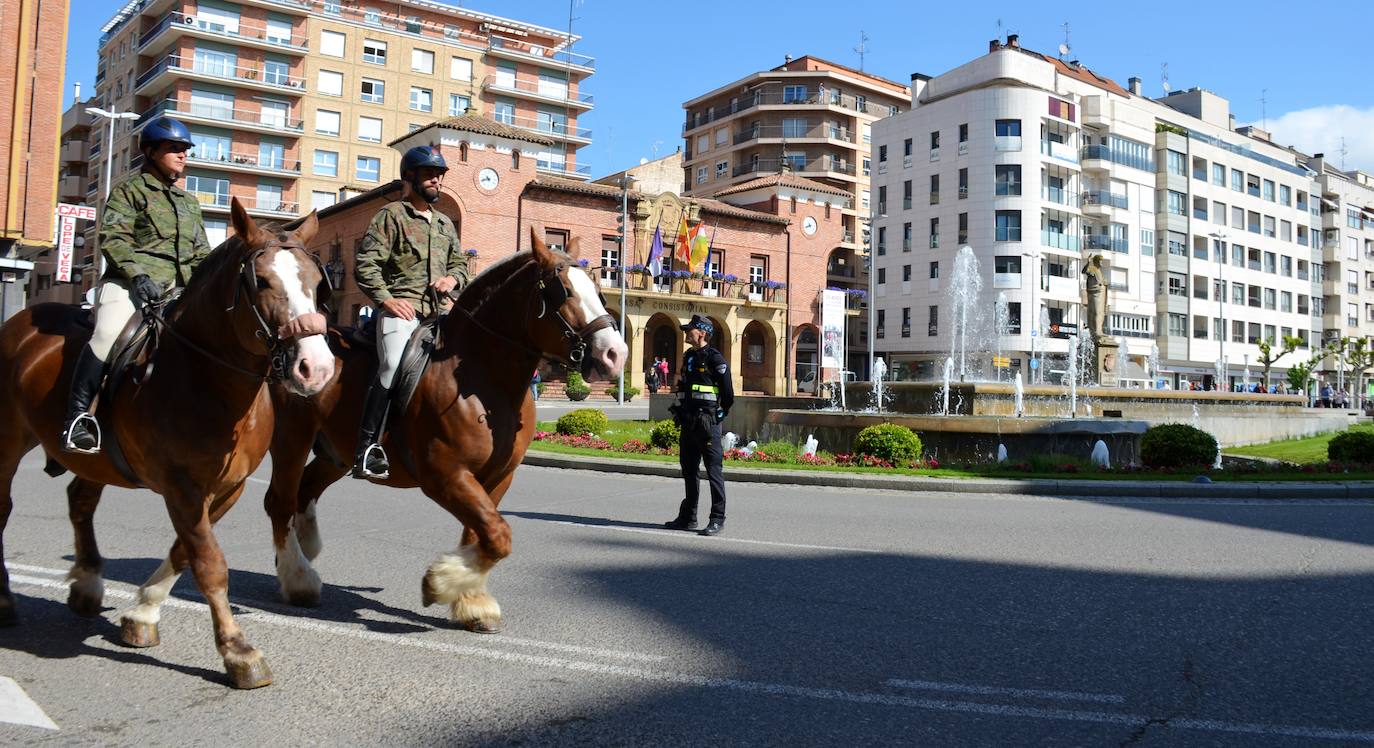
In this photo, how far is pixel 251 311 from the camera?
13.3 feet

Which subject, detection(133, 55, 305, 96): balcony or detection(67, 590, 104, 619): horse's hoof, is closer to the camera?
detection(67, 590, 104, 619): horse's hoof

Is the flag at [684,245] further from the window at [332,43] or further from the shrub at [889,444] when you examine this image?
the shrub at [889,444]

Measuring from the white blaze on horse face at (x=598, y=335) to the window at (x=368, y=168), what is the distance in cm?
6144

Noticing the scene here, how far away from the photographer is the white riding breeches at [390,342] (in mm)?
5098

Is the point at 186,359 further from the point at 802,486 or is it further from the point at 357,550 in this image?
the point at 802,486

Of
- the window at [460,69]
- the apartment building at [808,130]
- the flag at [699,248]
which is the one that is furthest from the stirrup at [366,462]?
the apartment building at [808,130]

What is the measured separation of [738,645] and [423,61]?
216ft

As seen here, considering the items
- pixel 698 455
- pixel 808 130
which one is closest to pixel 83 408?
pixel 698 455

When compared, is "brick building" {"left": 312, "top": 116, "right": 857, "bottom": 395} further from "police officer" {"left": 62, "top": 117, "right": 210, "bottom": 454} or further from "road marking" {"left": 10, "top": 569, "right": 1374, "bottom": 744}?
"road marking" {"left": 10, "top": 569, "right": 1374, "bottom": 744}

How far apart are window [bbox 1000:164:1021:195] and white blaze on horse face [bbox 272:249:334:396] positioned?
2452 inches

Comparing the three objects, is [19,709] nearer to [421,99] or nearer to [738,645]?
[738,645]

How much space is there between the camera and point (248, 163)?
5741 centimetres

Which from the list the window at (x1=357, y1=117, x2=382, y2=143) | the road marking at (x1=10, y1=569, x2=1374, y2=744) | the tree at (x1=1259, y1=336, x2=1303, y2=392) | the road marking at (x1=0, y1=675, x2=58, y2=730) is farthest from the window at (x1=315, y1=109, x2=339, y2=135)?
the tree at (x1=1259, y1=336, x2=1303, y2=392)

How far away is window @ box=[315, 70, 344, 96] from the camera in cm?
6022
